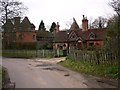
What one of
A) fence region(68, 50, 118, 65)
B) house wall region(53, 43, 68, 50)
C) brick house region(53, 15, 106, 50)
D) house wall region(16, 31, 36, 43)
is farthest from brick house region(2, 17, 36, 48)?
fence region(68, 50, 118, 65)

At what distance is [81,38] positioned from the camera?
58438 mm

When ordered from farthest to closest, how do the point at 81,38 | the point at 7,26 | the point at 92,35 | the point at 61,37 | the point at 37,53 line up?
the point at 61,37 → the point at 81,38 → the point at 92,35 → the point at 7,26 → the point at 37,53

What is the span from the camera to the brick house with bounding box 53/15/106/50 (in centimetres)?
5608

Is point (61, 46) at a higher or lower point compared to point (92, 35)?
lower

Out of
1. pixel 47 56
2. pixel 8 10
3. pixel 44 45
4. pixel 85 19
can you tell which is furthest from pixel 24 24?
pixel 47 56

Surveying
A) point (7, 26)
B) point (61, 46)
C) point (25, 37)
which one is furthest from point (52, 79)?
point (25, 37)

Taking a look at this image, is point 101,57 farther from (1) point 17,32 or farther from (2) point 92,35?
(1) point 17,32

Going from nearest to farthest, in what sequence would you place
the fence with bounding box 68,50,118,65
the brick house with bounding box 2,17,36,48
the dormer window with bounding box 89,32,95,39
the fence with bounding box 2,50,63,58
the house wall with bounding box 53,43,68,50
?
the fence with bounding box 68,50,118,65, the fence with bounding box 2,50,63,58, the brick house with bounding box 2,17,36,48, the dormer window with bounding box 89,32,95,39, the house wall with bounding box 53,43,68,50

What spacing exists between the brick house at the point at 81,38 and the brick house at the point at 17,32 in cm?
850

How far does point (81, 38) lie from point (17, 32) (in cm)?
1860

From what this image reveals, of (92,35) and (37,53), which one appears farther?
(92,35)

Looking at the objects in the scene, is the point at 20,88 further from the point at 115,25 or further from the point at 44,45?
the point at 44,45

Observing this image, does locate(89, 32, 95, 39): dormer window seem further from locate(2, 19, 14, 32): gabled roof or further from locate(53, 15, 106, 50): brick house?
locate(2, 19, 14, 32): gabled roof

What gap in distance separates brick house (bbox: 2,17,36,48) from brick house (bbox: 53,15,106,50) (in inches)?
335
